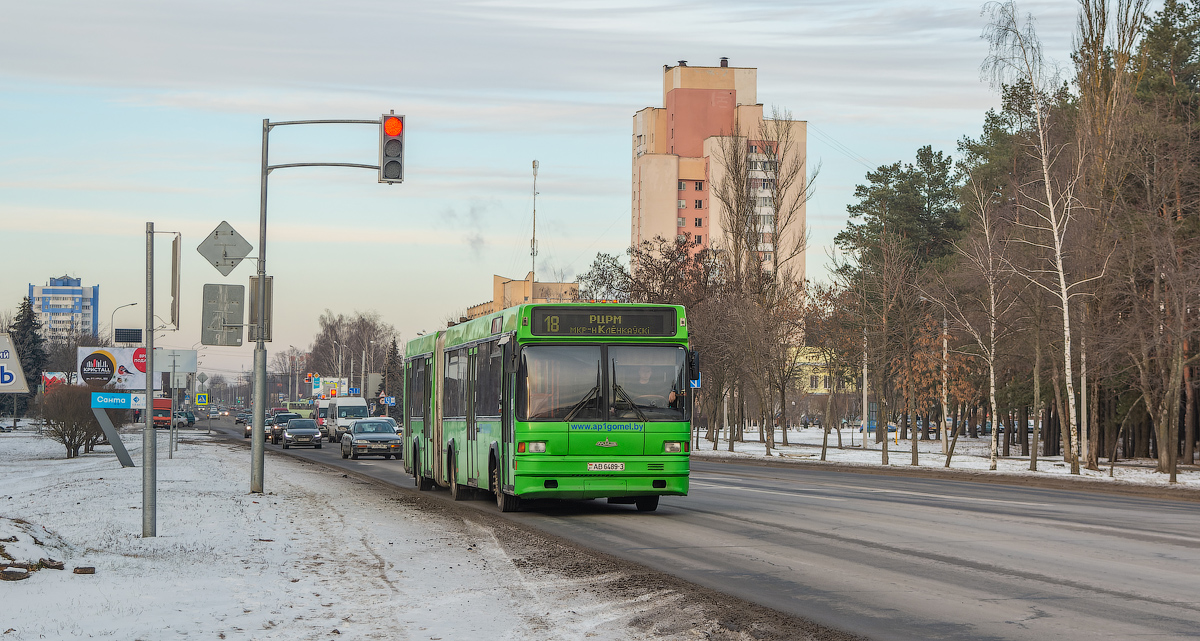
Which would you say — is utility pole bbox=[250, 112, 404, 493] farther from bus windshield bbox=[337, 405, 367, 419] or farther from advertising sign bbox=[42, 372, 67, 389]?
bus windshield bbox=[337, 405, 367, 419]

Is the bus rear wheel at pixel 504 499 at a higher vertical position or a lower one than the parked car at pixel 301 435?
higher

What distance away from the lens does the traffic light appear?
19531mm

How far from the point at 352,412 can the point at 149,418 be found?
187 ft

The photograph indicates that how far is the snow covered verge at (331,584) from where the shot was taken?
8.55 meters

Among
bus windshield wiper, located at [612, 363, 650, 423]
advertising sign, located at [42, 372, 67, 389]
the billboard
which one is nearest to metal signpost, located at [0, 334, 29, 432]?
bus windshield wiper, located at [612, 363, 650, 423]

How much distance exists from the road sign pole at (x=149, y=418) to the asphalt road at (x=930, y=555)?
16.7ft

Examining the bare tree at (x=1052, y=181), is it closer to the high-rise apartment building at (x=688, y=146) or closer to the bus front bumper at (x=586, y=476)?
the bus front bumper at (x=586, y=476)

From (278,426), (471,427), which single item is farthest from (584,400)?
(278,426)

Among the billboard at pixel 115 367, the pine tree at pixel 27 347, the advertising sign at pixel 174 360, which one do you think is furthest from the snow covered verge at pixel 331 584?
the pine tree at pixel 27 347

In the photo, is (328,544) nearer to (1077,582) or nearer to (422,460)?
(1077,582)

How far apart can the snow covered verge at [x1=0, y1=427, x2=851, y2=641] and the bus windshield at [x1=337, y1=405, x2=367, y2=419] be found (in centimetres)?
5117

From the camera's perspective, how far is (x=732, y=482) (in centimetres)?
2953

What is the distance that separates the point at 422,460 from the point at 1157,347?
21642 mm

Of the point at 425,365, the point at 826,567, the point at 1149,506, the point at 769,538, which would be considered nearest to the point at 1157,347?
the point at 1149,506
